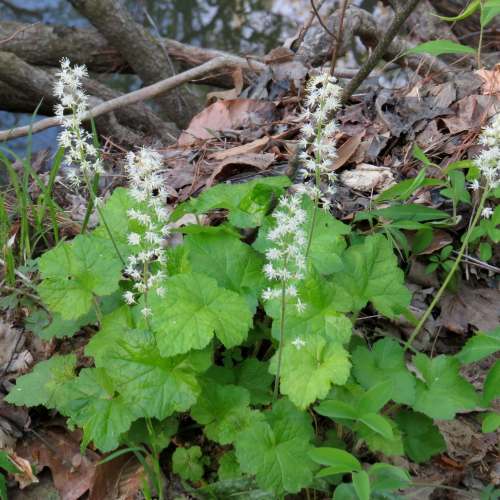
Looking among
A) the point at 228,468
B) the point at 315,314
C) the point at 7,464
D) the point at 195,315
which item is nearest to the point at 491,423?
the point at 315,314

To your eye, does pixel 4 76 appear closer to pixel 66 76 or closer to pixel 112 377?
pixel 66 76

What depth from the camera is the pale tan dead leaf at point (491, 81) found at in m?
2.87

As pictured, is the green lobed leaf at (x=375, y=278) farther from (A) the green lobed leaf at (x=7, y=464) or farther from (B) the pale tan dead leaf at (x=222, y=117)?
(B) the pale tan dead leaf at (x=222, y=117)

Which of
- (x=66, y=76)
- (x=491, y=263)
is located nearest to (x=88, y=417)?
(x=66, y=76)

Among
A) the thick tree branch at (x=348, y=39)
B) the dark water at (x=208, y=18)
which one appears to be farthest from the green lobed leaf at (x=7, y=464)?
the dark water at (x=208, y=18)

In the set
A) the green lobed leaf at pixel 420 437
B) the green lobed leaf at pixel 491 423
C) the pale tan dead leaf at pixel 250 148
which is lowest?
the green lobed leaf at pixel 420 437

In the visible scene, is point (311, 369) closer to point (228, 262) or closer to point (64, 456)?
point (228, 262)

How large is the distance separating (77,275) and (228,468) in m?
1.01

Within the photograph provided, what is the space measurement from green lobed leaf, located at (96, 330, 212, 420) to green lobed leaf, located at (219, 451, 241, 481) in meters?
0.31

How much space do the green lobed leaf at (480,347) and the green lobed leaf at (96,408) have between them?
4.19 ft

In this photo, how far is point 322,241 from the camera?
2043 mm

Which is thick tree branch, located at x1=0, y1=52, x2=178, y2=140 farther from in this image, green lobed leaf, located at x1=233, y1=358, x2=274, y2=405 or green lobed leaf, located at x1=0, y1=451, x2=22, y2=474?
green lobed leaf, located at x1=0, y1=451, x2=22, y2=474

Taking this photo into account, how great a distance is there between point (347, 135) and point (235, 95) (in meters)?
1.47

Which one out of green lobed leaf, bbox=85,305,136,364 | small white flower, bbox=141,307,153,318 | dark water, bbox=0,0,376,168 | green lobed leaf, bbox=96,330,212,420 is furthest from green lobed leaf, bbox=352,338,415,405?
Answer: dark water, bbox=0,0,376,168
